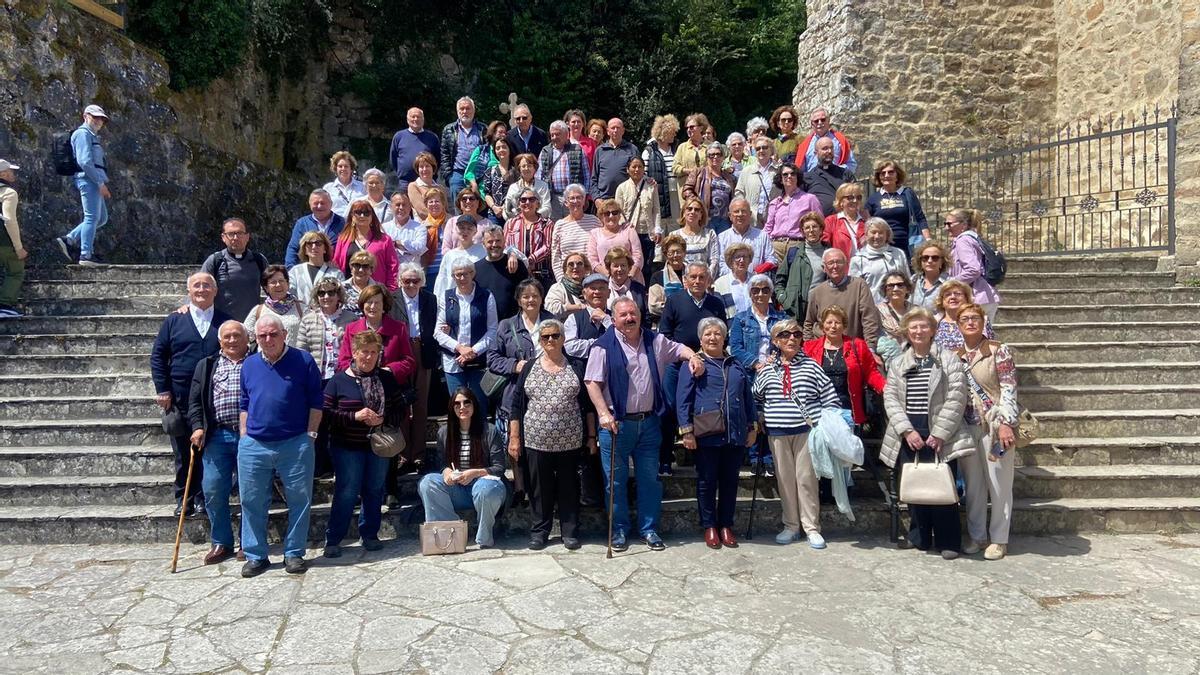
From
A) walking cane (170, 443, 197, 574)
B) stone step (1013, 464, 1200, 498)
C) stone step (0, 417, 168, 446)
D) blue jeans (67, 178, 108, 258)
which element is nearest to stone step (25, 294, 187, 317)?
blue jeans (67, 178, 108, 258)

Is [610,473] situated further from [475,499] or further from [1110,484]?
[1110,484]

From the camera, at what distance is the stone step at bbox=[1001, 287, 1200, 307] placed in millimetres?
8258

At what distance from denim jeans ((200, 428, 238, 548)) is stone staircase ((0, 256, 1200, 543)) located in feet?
1.36

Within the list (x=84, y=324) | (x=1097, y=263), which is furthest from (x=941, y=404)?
(x=84, y=324)

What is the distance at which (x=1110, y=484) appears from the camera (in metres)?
5.78

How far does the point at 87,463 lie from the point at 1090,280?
9.34 meters

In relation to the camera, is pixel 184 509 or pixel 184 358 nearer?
pixel 184 509

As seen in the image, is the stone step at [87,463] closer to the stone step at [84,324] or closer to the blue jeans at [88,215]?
the stone step at [84,324]

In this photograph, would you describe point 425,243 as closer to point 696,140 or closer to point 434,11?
point 696,140

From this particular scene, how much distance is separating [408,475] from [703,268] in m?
2.57

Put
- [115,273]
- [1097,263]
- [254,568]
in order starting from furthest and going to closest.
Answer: [1097,263] → [115,273] → [254,568]

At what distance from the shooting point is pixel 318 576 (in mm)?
4820

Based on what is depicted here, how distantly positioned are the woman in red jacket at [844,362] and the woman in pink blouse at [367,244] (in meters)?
3.18

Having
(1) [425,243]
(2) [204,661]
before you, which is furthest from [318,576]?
(1) [425,243]
